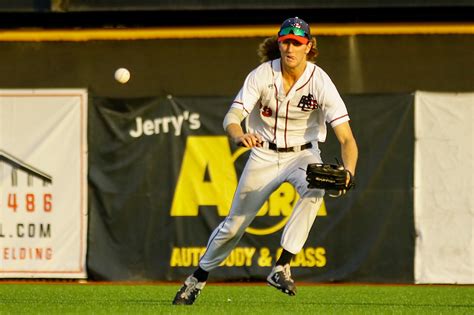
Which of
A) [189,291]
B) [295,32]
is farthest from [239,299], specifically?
[295,32]

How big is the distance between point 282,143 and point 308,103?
375 mm

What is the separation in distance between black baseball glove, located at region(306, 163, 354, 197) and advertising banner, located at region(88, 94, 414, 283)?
17.2 ft

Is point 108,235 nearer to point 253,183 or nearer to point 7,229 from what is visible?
point 7,229

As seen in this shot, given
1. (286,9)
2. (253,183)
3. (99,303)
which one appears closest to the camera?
(253,183)

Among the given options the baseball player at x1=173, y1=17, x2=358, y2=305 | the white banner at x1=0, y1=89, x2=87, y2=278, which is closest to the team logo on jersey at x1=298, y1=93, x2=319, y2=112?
the baseball player at x1=173, y1=17, x2=358, y2=305

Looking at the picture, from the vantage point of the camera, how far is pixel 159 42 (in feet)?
48.8

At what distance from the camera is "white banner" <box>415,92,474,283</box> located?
14070 millimetres

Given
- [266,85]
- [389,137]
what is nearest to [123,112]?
[389,137]

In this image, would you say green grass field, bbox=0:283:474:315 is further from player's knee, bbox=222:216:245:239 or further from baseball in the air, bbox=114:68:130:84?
baseball in the air, bbox=114:68:130:84

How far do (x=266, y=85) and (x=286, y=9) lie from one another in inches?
195

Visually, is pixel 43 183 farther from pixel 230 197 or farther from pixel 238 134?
pixel 238 134

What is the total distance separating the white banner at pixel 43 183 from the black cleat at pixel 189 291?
4.87m

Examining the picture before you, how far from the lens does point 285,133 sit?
9.38 meters

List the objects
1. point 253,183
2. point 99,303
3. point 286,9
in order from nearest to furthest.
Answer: point 253,183 < point 99,303 < point 286,9
